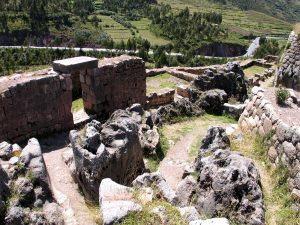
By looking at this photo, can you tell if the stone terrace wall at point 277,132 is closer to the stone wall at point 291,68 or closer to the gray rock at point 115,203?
the gray rock at point 115,203

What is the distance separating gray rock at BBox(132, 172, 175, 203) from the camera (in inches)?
382

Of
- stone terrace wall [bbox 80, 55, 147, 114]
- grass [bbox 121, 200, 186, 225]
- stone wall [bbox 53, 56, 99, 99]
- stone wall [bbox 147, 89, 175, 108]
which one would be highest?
stone wall [bbox 53, 56, 99, 99]

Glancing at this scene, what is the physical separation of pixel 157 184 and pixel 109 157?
8.33ft

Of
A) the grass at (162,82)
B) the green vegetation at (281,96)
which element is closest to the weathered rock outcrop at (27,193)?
the green vegetation at (281,96)

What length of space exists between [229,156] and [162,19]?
14322 centimetres

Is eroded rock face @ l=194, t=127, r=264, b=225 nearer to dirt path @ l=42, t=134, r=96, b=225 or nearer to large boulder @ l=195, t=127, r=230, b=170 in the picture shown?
large boulder @ l=195, t=127, r=230, b=170

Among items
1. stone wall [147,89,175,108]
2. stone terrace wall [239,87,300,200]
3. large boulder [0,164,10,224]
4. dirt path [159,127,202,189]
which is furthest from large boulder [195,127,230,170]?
stone wall [147,89,175,108]

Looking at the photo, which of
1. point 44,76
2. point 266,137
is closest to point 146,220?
point 266,137

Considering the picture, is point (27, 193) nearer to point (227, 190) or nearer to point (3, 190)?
point (3, 190)

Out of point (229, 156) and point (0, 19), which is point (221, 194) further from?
point (0, 19)

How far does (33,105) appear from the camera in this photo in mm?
16703

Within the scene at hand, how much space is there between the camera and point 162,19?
149000 millimetres

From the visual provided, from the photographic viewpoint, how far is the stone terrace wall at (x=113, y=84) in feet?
62.4

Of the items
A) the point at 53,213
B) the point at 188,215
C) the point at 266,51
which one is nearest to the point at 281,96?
the point at 188,215
